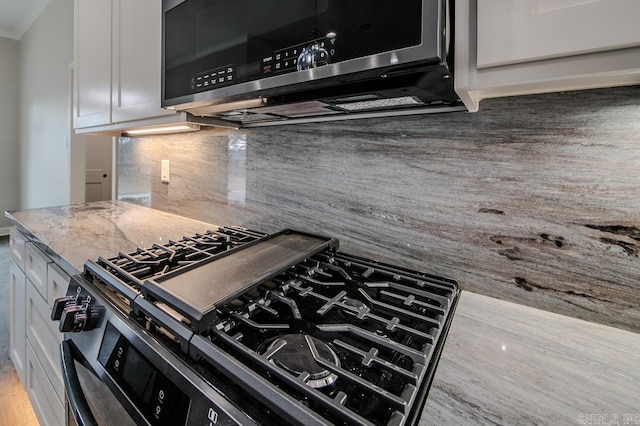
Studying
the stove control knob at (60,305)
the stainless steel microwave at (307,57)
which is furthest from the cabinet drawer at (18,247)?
the stainless steel microwave at (307,57)

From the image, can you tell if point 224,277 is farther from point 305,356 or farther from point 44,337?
point 44,337

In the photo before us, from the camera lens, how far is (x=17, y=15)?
3797 millimetres

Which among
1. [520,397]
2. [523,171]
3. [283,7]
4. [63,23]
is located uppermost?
[63,23]

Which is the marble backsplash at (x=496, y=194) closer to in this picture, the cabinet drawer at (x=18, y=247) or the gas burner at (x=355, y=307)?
the gas burner at (x=355, y=307)

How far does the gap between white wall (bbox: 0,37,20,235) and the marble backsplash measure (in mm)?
5316

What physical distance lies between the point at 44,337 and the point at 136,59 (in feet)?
3.58

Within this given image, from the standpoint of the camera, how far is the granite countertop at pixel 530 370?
0.42m

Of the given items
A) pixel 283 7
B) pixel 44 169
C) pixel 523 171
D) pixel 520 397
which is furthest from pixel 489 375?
pixel 44 169

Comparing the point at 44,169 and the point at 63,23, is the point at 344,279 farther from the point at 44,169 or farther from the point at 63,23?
the point at 44,169

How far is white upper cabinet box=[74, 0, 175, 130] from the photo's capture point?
1.14 meters

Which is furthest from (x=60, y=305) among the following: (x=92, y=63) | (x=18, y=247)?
(x=92, y=63)

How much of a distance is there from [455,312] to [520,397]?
0.25m

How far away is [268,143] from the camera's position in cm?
120

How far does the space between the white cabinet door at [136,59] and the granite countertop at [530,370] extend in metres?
1.11
